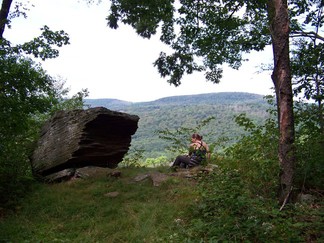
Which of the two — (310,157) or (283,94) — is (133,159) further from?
(283,94)

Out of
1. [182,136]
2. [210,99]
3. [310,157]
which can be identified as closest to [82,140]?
[182,136]

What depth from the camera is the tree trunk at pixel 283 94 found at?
5367 millimetres

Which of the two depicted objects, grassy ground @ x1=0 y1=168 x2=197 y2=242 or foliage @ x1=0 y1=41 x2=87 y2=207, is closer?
grassy ground @ x1=0 y1=168 x2=197 y2=242

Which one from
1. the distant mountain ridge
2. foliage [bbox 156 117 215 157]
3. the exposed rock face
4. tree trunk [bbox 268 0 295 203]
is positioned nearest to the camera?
tree trunk [bbox 268 0 295 203]

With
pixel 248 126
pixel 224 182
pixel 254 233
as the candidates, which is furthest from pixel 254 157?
pixel 254 233

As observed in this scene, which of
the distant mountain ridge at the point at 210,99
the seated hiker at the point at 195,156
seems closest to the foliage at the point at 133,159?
the seated hiker at the point at 195,156

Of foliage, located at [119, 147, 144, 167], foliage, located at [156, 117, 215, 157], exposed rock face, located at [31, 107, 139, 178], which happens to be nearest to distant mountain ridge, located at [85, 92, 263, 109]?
foliage, located at [119, 147, 144, 167]

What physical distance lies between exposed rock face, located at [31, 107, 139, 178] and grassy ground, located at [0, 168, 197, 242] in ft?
3.04

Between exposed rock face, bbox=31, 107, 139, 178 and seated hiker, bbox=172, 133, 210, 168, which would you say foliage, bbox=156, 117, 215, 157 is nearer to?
seated hiker, bbox=172, 133, 210, 168

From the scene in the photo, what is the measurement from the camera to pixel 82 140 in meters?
9.51

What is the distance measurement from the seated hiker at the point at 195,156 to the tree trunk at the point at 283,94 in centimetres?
451

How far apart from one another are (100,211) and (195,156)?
3976 mm

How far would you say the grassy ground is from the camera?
225 inches

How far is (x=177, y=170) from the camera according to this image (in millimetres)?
9875
